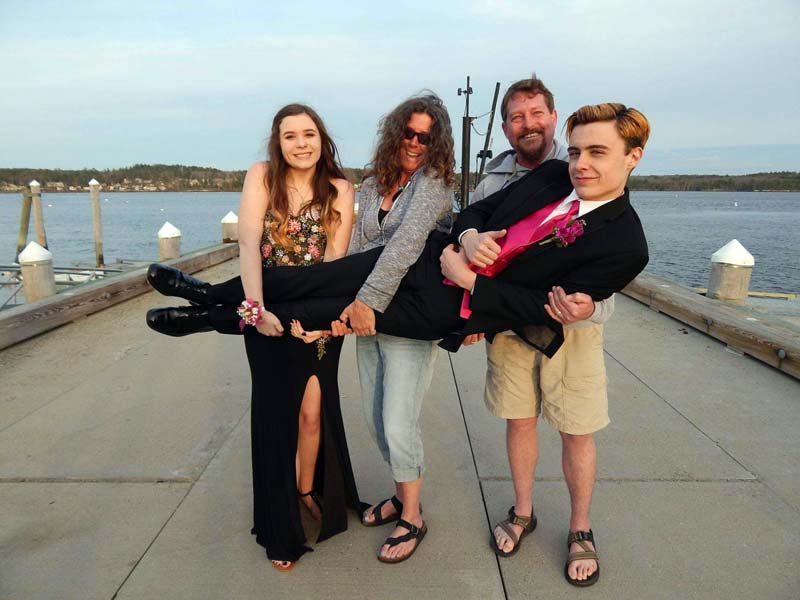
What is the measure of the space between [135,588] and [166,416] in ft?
5.25

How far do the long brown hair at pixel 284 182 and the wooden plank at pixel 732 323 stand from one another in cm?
374

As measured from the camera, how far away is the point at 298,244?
87.4 inches

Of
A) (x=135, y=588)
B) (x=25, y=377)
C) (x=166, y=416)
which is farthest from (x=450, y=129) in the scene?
(x=25, y=377)

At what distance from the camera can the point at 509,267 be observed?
197 cm

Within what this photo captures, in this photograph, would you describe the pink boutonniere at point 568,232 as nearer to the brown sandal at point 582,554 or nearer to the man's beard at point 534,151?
the man's beard at point 534,151

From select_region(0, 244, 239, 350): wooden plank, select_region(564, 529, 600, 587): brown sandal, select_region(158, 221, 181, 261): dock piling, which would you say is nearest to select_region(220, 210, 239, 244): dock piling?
select_region(158, 221, 181, 261): dock piling

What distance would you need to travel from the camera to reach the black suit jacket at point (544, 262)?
178 cm

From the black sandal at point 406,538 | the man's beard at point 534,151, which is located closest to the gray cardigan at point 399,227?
the man's beard at point 534,151

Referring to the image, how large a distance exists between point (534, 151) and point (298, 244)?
1013 millimetres

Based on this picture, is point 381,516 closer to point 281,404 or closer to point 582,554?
point 281,404

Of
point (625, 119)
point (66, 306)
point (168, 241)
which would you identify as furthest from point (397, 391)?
point (168, 241)

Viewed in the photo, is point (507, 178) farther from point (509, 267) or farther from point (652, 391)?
point (652, 391)

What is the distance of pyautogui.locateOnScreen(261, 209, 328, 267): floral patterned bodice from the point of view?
2207 mm

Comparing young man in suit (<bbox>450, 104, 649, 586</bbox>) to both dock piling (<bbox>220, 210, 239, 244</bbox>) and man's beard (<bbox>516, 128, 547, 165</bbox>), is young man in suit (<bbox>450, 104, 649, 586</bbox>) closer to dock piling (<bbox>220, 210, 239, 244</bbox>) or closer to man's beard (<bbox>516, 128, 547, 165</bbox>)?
man's beard (<bbox>516, 128, 547, 165</bbox>)
